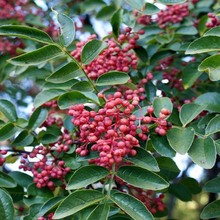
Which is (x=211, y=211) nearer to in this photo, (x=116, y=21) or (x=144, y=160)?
(x=144, y=160)

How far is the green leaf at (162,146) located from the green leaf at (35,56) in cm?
38

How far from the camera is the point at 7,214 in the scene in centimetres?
143

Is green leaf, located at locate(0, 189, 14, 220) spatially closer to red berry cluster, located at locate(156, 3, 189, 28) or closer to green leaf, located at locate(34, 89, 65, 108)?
green leaf, located at locate(34, 89, 65, 108)

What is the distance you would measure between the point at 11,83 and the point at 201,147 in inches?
78.8

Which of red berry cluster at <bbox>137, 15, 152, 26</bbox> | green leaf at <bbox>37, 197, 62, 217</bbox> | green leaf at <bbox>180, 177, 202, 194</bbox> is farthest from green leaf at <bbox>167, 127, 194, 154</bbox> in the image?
red berry cluster at <bbox>137, 15, 152, 26</bbox>

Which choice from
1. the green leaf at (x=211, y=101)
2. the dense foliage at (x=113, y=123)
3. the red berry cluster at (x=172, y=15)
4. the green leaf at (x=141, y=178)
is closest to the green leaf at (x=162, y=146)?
the dense foliage at (x=113, y=123)

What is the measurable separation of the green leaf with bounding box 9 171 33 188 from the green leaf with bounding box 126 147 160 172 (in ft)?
1.65

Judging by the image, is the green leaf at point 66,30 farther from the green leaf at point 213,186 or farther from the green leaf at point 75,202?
the green leaf at point 213,186

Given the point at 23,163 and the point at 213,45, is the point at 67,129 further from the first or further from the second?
the point at 213,45

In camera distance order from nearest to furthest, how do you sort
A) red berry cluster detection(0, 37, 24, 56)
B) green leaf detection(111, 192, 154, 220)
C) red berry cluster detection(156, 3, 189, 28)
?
green leaf detection(111, 192, 154, 220)
red berry cluster detection(156, 3, 189, 28)
red berry cluster detection(0, 37, 24, 56)

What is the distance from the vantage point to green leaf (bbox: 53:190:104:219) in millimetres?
1237

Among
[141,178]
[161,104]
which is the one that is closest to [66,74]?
[161,104]

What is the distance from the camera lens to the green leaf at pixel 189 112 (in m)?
1.45

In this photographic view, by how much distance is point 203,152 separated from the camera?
4.40 ft
